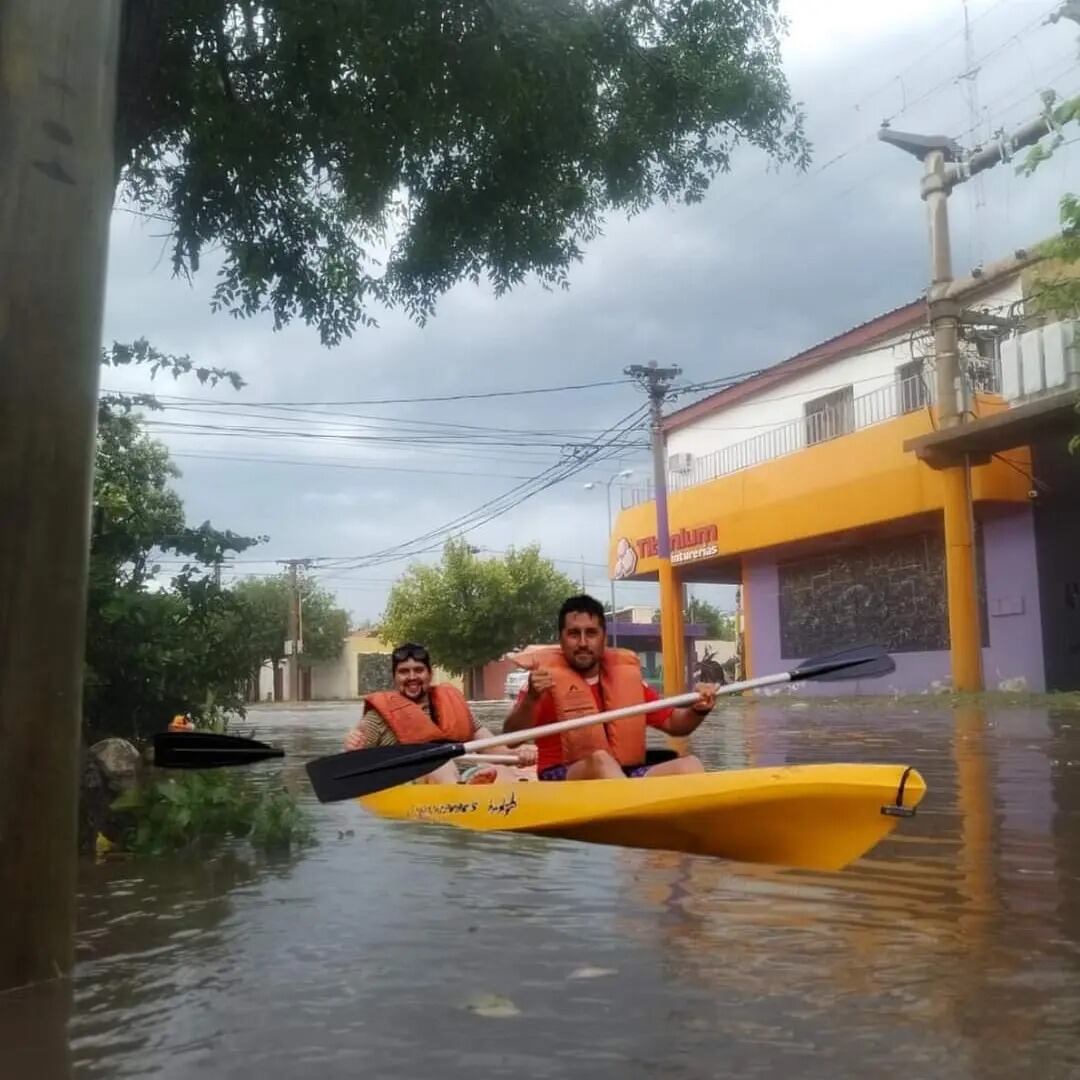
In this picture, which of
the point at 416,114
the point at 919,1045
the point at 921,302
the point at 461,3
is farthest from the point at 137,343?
the point at 921,302

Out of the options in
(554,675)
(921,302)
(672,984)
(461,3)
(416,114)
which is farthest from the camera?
(921,302)

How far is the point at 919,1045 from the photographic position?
280 cm

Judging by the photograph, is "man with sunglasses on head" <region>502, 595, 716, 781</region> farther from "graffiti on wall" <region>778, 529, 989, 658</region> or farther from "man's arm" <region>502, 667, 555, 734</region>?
"graffiti on wall" <region>778, 529, 989, 658</region>

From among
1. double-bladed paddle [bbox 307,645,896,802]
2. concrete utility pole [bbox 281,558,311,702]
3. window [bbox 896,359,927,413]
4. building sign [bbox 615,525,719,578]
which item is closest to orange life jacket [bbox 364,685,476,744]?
double-bladed paddle [bbox 307,645,896,802]

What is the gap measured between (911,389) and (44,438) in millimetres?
20126

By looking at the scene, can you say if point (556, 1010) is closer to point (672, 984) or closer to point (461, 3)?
point (672, 984)

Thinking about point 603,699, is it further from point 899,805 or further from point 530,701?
point 899,805

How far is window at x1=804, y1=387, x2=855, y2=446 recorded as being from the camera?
23453mm

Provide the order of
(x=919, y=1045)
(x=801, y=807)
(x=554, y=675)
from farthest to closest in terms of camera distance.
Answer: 1. (x=554, y=675)
2. (x=801, y=807)
3. (x=919, y=1045)

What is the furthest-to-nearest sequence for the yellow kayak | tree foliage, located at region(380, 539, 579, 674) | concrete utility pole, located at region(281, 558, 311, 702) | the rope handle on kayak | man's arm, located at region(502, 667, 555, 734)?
concrete utility pole, located at region(281, 558, 311, 702) < tree foliage, located at region(380, 539, 579, 674) < man's arm, located at region(502, 667, 555, 734) < the yellow kayak < the rope handle on kayak

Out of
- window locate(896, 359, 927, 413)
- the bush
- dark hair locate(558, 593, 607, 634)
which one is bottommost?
the bush

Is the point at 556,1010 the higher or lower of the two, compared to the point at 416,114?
lower

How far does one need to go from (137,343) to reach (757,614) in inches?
793

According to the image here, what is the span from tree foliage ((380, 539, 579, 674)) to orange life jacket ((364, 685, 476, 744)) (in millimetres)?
36466
